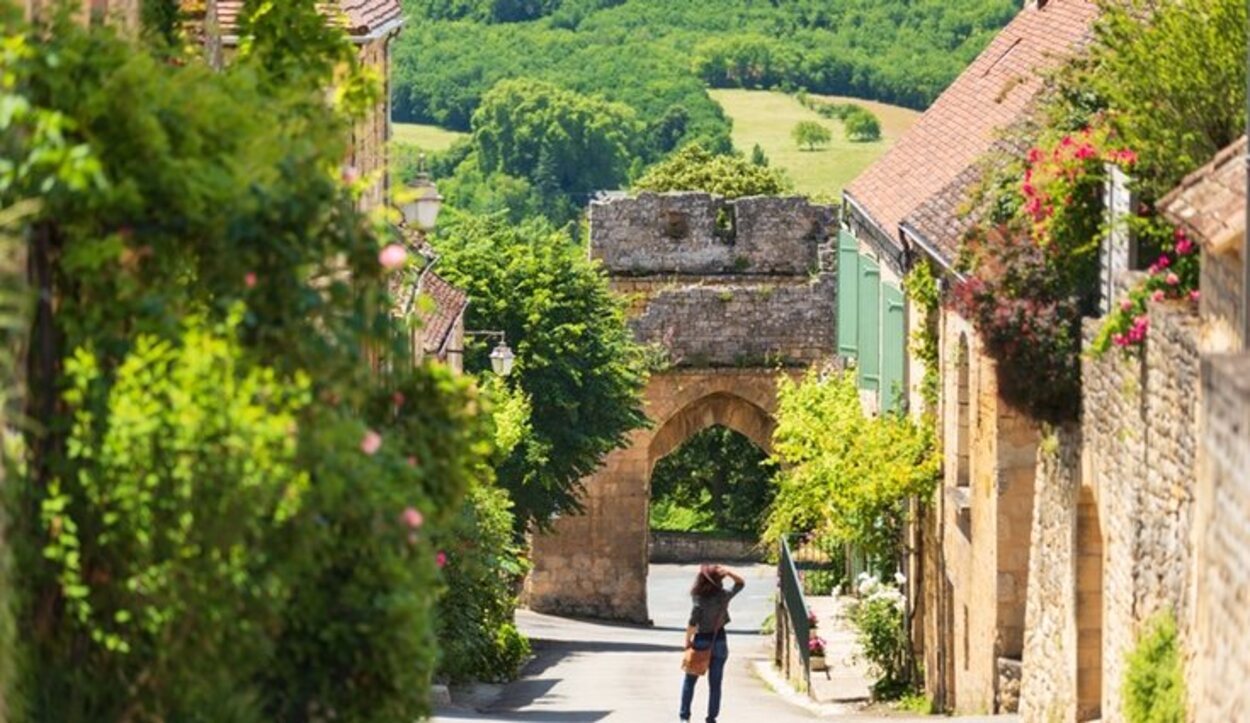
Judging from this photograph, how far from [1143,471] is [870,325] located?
1600 cm


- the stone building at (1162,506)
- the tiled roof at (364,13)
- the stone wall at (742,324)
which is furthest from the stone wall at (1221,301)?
the stone wall at (742,324)

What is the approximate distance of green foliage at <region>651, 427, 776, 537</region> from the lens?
176 feet

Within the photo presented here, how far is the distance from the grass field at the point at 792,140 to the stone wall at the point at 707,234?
43957mm

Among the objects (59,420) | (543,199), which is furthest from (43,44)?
(543,199)

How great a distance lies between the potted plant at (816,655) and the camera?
28062mm

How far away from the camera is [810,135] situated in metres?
95.9

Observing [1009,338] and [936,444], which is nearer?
[1009,338]

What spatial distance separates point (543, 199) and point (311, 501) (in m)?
79.8

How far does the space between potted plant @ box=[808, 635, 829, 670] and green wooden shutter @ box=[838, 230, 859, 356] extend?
4777 mm

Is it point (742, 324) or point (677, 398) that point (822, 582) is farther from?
point (742, 324)

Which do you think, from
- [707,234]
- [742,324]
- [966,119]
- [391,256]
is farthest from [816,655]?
[391,256]

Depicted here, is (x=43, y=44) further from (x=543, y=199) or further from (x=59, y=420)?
(x=543, y=199)

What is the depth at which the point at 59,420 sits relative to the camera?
923 centimetres

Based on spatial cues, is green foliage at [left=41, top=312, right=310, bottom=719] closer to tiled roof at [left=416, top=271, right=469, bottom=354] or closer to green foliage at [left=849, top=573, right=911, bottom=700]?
green foliage at [left=849, top=573, right=911, bottom=700]
